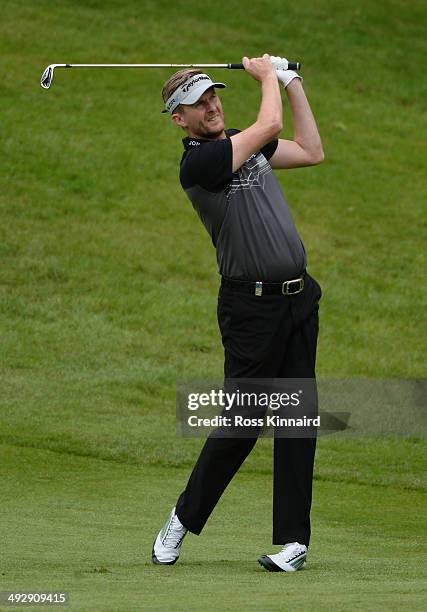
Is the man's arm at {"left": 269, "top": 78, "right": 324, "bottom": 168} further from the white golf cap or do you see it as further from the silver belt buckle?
the silver belt buckle

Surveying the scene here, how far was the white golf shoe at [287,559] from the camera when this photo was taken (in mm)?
5109

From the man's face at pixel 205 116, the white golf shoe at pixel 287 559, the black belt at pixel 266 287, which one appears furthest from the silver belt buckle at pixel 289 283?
the white golf shoe at pixel 287 559

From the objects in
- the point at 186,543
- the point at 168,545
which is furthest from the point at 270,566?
the point at 186,543

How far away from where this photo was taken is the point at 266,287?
17.5 feet

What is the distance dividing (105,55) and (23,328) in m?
8.96

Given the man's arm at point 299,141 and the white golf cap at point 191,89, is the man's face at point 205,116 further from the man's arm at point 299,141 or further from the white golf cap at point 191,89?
the man's arm at point 299,141

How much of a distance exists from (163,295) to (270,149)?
32.5ft

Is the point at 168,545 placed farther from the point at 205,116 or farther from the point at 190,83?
the point at 190,83

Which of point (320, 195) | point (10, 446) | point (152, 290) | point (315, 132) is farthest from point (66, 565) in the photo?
point (320, 195)

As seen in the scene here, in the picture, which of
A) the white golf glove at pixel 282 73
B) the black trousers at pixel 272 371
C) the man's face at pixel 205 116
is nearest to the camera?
the black trousers at pixel 272 371

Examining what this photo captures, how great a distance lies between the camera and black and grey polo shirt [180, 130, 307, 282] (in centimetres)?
530

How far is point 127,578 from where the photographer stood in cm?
466

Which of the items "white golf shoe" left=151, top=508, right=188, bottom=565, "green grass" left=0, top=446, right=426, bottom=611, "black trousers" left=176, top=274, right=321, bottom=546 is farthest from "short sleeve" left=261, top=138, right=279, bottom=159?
"green grass" left=0, top=446, right=426, bottom=611

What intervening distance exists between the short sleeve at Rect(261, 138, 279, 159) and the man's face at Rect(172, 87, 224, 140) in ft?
0.69
